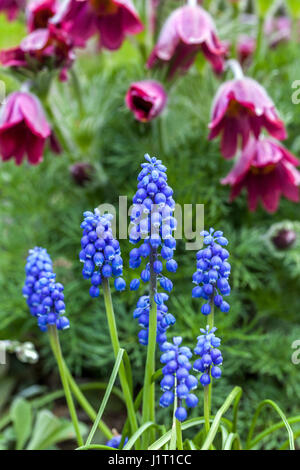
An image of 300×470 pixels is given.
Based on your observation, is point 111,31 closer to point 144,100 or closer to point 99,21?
point 99,21

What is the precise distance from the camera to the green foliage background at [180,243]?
3.61ft

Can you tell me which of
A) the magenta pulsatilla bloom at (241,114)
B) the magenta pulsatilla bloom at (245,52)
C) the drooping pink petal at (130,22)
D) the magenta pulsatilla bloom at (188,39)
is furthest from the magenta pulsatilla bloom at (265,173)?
the magenta pulsatilla bloom at (245,52)

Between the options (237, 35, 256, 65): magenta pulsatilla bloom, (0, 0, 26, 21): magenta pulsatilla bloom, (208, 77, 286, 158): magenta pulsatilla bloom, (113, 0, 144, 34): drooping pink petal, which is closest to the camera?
(208, 77, 286, 158): magenta pulsatilla bloom

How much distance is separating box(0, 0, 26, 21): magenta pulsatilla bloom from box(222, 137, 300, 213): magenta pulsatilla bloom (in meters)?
0.62

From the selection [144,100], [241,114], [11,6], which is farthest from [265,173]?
[11,6]

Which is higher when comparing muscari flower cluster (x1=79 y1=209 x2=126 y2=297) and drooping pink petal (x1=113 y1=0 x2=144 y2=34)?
drooping pink petal (x1=113 y1=0 x2=144 y2=34)

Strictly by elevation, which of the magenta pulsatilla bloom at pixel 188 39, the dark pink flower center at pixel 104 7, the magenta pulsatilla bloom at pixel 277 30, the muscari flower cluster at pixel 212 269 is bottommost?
the muscari flower cluster at pixel 212 269

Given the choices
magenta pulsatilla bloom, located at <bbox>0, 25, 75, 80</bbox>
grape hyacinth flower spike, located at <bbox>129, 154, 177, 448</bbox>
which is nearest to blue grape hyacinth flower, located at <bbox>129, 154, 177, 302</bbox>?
grape hyacinth flower spike, located at <bbox>129, 154, 177, 448</bbox>

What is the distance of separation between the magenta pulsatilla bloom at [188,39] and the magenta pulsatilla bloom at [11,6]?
0.41 meters

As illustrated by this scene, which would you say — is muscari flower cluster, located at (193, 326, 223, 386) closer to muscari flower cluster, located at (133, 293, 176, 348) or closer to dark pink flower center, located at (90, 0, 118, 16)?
muscari flower cluster, located at (133, 293, 176, 348)

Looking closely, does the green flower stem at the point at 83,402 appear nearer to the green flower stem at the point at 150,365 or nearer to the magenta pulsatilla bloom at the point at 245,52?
the green flower stem at the point at 150,365

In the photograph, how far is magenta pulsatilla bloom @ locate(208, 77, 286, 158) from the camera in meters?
0.96
